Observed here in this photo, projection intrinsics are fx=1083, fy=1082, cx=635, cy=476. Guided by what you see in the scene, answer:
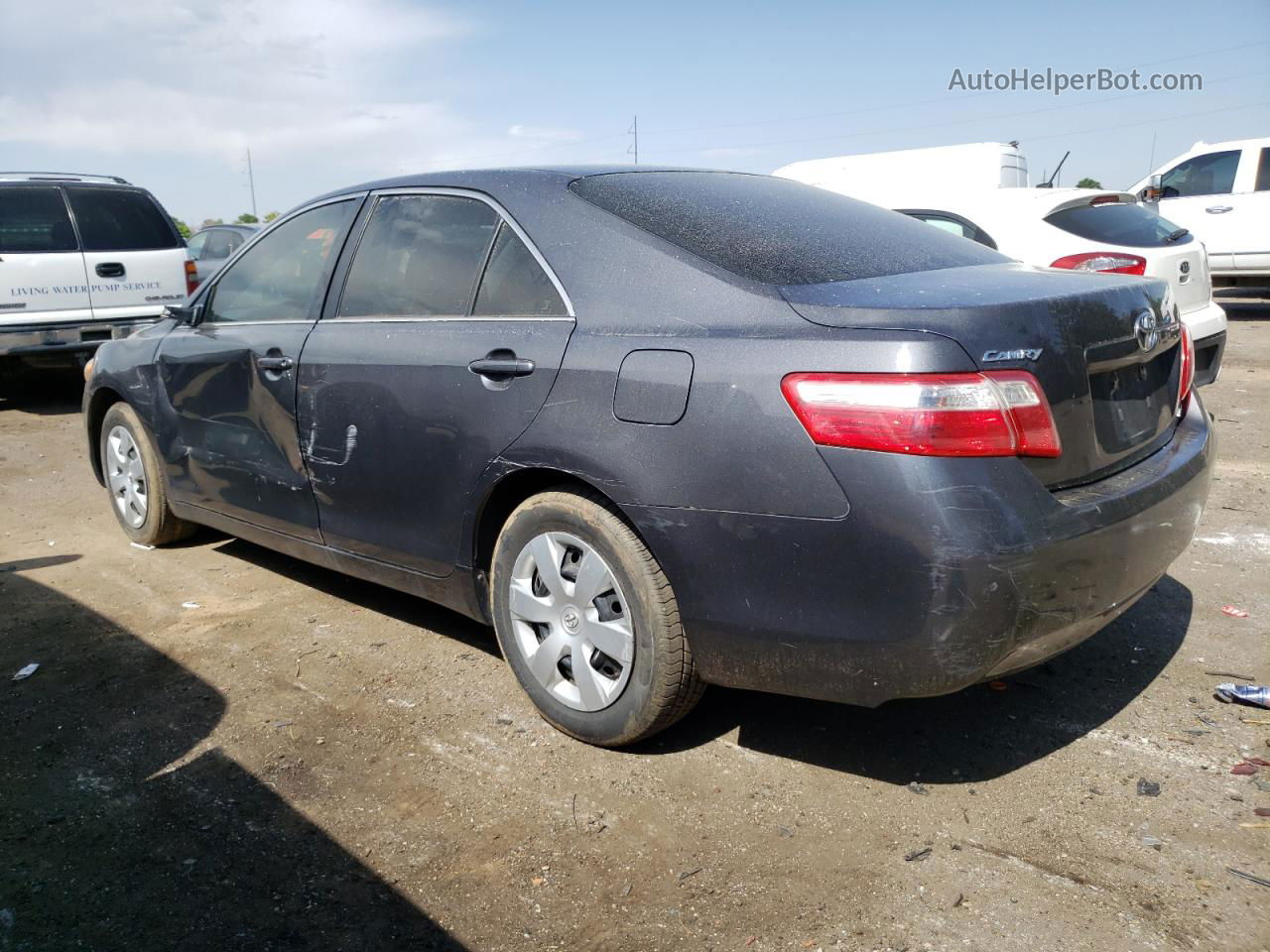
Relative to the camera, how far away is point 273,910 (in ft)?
8.16

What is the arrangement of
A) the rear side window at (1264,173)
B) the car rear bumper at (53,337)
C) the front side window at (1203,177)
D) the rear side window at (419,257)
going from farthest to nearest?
the front side window at (1203,177)
the rear side window at (1264,173)
the car rear bumper at (53,337)
the rear side window at (419,257)

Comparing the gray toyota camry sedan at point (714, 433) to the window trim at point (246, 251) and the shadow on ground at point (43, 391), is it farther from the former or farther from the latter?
the shadow on ground at point (43, 391)

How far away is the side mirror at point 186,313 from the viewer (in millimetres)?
4742

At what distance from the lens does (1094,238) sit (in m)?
7.45

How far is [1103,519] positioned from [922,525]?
553mm

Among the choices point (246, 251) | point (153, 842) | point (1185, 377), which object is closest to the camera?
point (153, 842)

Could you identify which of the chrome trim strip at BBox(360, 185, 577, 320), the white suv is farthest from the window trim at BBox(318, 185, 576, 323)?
the white suv

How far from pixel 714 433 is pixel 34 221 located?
28.3ft

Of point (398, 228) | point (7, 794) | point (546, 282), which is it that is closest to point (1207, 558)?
point (546, 282)

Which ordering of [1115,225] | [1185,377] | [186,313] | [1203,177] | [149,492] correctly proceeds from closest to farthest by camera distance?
[1185,377] < [186,313] < [149,492] < [1115,225] < [1203,177]

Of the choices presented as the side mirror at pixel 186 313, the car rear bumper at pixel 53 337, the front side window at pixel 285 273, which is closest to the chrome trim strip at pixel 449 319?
the front side window at pixel 285 273

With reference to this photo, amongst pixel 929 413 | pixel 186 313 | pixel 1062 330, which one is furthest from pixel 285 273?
pixel 1062 330

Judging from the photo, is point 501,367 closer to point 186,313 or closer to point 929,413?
point 929,413

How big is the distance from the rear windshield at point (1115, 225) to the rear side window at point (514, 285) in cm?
536
